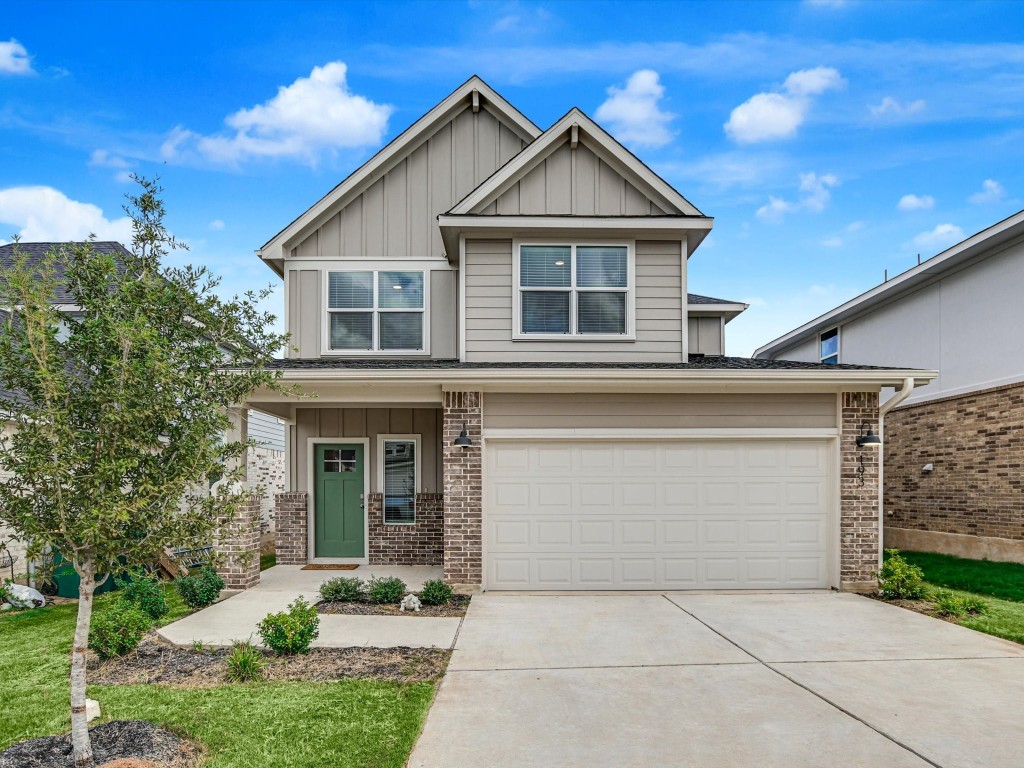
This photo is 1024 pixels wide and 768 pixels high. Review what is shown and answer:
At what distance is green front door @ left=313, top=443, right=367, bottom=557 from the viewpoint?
10656mm

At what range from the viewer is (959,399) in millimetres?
11422

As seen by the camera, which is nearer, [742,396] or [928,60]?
[742,396]

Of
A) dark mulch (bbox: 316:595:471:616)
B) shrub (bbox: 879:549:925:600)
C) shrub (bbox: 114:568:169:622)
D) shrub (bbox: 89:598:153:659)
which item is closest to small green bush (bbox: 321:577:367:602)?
dark mulch (bbox: 316:595:471:616)

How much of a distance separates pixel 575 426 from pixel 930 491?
8.46 metres

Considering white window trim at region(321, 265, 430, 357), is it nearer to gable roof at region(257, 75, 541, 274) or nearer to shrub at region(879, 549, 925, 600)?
gable roof at region(257, 75, 541, 274)

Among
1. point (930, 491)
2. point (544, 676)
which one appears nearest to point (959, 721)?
point (544, 676)

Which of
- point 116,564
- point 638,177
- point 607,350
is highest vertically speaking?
point 638,177

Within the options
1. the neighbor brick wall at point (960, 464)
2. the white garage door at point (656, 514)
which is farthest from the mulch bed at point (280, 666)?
the neighbor brick wall at point (960, 464)

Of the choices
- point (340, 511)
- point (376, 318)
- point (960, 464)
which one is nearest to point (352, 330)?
point (376, 318)

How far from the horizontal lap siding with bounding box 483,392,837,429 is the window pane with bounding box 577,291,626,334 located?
1.44 meters

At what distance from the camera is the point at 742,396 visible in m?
8.51

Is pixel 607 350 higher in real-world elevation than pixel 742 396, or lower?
higher

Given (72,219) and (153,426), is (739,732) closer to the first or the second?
(153,426)

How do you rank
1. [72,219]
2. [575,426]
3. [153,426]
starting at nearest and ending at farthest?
1. [153,426]
2. [575,426]
3. [72,219]
